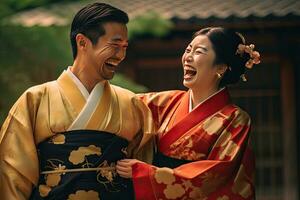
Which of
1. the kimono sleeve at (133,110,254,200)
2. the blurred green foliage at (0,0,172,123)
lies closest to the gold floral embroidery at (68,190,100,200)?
the kimono sleeve at (133,110,254,200)

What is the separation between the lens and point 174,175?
11.6 feet

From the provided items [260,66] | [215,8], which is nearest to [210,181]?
[215,8]

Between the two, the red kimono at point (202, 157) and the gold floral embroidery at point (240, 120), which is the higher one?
the gold floral embroidery at point (240, 120)

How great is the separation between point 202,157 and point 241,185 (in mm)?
230

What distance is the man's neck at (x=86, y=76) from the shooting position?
3.53 meters

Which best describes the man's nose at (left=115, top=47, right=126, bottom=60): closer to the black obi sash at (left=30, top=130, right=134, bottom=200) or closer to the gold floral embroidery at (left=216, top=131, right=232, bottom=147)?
the black obi sash at (left=30, top=130, right=134, bottom=200)

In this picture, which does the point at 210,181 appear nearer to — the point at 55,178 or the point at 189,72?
the point at 189,72

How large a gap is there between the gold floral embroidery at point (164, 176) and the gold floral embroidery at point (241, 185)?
0.31m

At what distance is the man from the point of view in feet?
11.1

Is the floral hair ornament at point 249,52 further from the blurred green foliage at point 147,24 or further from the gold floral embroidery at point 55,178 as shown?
the blurred green foliage at point 147,24

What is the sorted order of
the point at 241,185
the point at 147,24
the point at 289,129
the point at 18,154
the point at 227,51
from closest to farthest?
the point at 18,154 → the point at 241,185 → the point at 227,51 → the point at 147,24 → the point at 289,129

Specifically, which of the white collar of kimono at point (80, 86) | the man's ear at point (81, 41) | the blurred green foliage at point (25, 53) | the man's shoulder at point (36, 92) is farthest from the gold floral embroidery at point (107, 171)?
the blurred green foliage at point (25, 53)

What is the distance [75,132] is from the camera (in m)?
3.41

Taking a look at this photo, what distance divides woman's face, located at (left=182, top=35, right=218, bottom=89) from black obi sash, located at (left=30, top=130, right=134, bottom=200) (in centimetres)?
52
